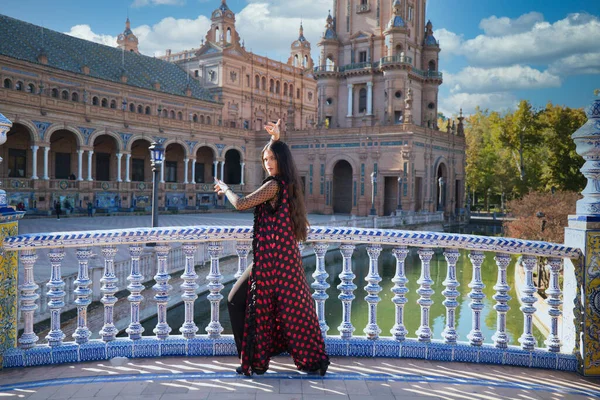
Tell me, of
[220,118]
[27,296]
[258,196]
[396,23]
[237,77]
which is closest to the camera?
[258,196]

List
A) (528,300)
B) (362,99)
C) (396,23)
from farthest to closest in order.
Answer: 1. (362,99)
2. (396,23)
3. (528,300)

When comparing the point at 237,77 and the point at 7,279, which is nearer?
the point at 7,279

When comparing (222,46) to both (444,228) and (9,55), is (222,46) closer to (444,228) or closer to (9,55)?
(9,55)

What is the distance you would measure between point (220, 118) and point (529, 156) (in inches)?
1090

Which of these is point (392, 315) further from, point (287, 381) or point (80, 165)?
point (80, 165)

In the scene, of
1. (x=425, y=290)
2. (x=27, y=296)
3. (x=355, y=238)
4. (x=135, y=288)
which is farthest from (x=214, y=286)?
(x=425, y=290)

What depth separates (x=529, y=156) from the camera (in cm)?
4497

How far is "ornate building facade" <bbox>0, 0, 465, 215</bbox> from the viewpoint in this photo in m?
26.0

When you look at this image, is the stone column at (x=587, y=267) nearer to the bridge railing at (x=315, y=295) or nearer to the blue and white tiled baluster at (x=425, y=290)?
the bridge railing at (x=315, y=295)

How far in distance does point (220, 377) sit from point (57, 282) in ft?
4.87

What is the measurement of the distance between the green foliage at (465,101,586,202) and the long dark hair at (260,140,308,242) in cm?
3612

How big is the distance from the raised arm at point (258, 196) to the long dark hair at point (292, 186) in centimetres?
11

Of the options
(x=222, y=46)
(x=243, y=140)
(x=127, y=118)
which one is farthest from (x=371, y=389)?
(x=222, y=46)

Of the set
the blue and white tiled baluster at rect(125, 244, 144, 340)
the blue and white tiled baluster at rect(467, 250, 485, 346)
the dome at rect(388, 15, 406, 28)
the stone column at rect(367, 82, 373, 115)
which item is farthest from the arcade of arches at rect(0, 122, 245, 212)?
the blue and white tiled baluster at rect(467, 250, 485, 346)
